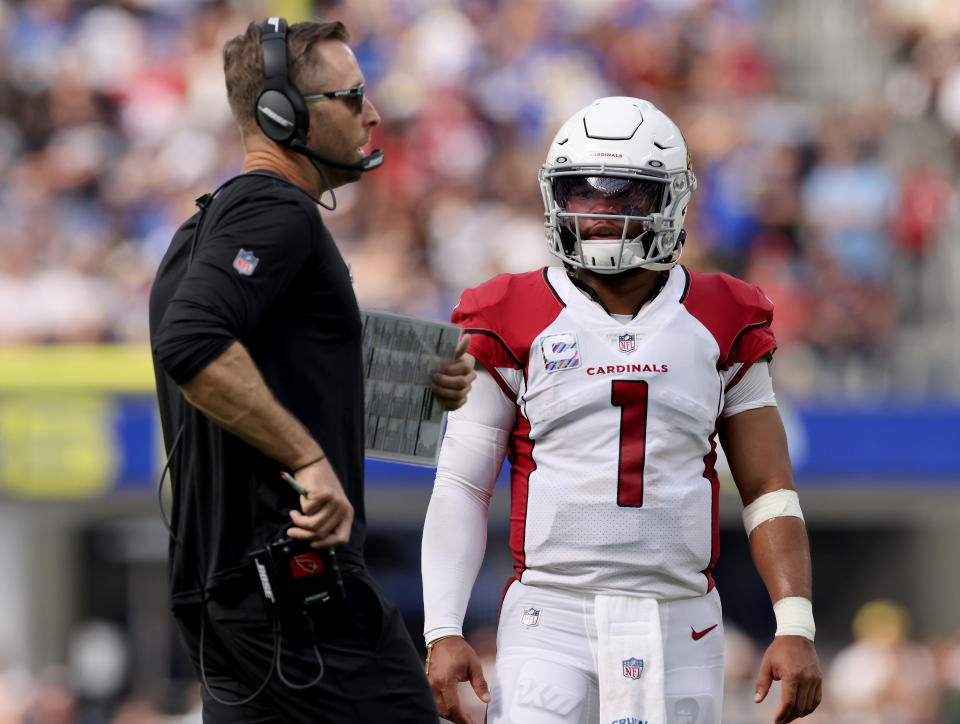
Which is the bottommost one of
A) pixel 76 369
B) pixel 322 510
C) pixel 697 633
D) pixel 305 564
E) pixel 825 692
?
pixel 825 692

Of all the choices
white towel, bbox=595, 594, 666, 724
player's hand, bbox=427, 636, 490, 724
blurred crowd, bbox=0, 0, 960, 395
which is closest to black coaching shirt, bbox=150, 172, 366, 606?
player's hand, bbox=427, 636, 490, 724

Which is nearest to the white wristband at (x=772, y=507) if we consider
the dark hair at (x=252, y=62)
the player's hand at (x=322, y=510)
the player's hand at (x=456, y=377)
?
the player's hand at (x=456, y=377)

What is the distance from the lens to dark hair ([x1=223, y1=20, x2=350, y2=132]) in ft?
10.5

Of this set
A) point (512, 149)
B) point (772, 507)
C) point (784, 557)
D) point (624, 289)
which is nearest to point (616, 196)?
point (624, 289)

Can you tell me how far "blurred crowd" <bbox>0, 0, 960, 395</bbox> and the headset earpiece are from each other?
6.83m

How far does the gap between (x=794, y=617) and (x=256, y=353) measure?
51.6 inches

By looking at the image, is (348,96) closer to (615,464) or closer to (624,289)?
(624,289)

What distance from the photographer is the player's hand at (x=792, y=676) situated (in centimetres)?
333

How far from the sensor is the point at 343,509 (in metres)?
2.91

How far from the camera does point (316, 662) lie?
297cm

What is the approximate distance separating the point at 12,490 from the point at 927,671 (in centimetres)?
553

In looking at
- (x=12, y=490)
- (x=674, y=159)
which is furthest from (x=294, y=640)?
(x=12, y=490)

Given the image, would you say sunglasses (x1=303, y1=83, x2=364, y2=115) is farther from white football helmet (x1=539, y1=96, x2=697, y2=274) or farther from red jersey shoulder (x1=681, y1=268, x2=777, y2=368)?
red jersey shoulder (x1=681, y1=268, x2=777, y2=368)

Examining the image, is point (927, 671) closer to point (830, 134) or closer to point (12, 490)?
point (830, 134)
